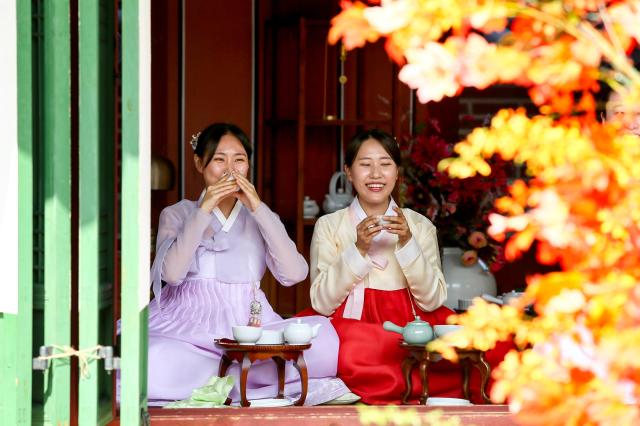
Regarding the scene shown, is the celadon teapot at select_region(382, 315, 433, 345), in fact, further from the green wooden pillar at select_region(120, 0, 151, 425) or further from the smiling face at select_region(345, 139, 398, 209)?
the green wooden pillar at select_region(120, 0, 151, 425)

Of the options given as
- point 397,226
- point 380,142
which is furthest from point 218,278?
point 380,142

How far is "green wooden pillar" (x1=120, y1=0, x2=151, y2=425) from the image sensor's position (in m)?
2.54

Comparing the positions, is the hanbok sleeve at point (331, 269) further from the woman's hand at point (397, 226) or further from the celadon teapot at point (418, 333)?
the celadon teapot at point (418, 333)

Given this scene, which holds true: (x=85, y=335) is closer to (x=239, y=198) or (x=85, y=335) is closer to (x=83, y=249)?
(x=83, y=249)

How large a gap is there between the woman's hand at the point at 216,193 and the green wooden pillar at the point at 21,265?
1020 millimetres

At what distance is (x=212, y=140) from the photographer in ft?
12.2

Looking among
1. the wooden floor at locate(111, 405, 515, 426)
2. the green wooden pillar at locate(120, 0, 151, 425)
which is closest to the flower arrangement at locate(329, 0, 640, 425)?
the green wooden pillar at locate(120, 0, 151, 425)

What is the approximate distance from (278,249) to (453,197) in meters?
1.11

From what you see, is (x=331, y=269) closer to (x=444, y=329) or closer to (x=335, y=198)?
(x=444, y=329)

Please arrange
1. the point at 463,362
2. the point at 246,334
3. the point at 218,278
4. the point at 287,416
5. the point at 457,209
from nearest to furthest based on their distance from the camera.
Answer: the point at 287,416, the point at 246,334, the point at 463,362, the point at 218,278, the point at 457,209

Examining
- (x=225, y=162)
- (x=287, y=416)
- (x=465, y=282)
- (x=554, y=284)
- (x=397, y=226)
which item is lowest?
(x=287, y=416)

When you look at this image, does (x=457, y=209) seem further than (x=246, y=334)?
Yes

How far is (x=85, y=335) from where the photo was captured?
8.40 ft

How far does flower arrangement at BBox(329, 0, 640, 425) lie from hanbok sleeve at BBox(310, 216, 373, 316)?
6.52ft
